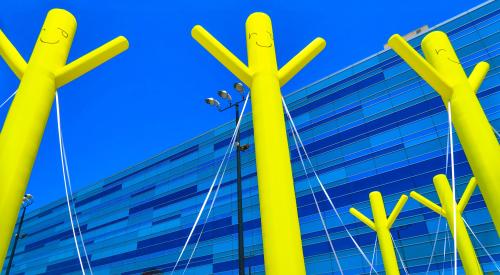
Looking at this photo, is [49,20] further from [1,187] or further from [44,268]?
[44,268]

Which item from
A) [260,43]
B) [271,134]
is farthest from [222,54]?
[271,134]

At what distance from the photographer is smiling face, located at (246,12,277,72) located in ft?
19.4

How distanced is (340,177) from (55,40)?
32389 mm

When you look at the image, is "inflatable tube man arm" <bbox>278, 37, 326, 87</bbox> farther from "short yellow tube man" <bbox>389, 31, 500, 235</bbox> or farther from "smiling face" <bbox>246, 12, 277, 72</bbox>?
"short yellow tube man" <bbox>389, 31, 500, 235</bbox>

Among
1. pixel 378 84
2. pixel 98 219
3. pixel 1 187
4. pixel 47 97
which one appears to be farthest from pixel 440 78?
pixel 98 219

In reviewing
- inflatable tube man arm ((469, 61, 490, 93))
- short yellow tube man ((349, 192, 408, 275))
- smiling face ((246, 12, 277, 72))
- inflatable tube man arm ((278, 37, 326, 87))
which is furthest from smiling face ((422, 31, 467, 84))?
short yellow tube man ((349, 192, 408, 275))

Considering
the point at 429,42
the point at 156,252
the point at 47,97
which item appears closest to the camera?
the point at 47,97

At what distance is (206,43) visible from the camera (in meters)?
6.08

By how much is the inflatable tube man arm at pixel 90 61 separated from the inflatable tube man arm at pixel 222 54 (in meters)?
1.13

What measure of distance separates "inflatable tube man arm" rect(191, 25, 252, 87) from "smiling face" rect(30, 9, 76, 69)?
1.90m

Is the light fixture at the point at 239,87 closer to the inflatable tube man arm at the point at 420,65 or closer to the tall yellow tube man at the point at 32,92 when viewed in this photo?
the inflatable tube man arm at the point at 420,65

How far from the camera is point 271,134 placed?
204 inches

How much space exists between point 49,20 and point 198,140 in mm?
43444

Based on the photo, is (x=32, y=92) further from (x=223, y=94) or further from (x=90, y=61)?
(x=223, y=94)
